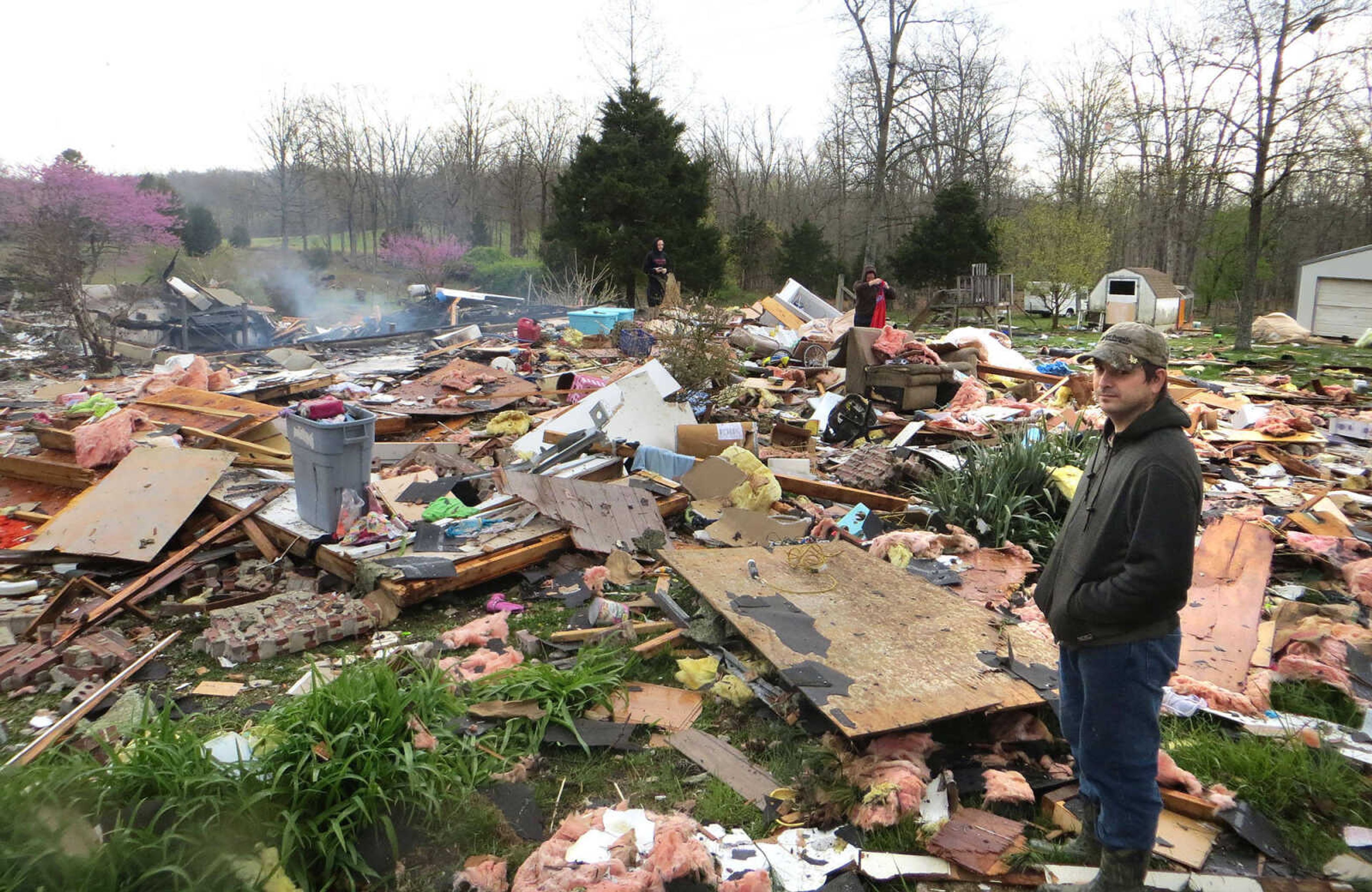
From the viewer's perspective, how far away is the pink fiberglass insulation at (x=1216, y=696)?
139 inches

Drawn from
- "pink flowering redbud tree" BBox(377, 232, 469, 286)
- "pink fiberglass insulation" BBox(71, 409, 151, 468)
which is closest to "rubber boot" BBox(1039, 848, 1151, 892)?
"pink fiberglass insulation" BBox(71, 409, 151, 468)

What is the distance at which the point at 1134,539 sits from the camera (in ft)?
6.88

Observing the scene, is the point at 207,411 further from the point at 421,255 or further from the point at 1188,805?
the point at 421,255

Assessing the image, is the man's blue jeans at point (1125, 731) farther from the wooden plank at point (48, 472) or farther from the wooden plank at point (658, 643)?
the wooden plank at point (48, 472)

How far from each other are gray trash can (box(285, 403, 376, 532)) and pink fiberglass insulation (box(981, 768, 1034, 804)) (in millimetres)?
4044

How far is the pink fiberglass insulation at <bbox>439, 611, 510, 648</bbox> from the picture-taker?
14.2ft

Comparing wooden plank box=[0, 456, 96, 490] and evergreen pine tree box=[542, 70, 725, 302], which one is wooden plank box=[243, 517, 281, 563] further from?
evergreen pine tree box=[542, 70, 725, 302]

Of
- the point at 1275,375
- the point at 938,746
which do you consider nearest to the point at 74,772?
the point at 938,746

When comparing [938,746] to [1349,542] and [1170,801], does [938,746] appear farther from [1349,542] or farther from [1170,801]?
[1349,542]

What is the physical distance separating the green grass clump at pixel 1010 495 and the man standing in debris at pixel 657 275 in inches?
432

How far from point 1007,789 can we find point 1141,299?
27.6 m

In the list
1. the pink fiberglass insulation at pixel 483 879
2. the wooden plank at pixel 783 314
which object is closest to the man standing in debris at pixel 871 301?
the wooden plank at pixel 783 314

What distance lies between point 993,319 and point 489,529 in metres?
20.8

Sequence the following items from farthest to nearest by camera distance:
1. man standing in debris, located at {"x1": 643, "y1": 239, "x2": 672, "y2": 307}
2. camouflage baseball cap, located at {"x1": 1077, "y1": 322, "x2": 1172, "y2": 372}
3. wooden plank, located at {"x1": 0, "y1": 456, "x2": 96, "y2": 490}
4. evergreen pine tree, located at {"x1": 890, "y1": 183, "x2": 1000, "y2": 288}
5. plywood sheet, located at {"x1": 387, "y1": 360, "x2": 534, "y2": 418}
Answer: evergreen pine tree, located at {"x1": 890, "y1": 183, "x2": 1000, "y2": 288}
man standing in debris, located at {"x1": 643, "y1": 239, "x2": 672, "y2": 307}
plywood sheet, located at {"x1": 387, "y1": 360, "x2": 534, "y2": 418}
wooden plank, located at {"x1": 0, "y1": 456, "x2": 96, "y2": 490}
camouflage baseball cap, located at {"x1": 1077, "y1": 322, "x2": 1172, "y2": 372}
